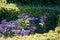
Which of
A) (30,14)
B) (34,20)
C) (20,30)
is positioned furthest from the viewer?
(30,14)

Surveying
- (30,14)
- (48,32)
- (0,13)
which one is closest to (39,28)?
(48,32)

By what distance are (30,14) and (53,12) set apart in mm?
1147

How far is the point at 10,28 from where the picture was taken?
10547mm

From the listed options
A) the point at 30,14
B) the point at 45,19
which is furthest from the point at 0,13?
the point at 45,19

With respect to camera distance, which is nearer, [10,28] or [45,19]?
[10,28]

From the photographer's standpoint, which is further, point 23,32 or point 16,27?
point 16,27

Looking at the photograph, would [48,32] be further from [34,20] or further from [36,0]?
[36,0]

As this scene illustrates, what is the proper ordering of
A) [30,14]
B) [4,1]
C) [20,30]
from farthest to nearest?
[4,1] < [30,14] < [20,30]

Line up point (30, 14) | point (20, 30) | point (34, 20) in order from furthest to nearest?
point (30, 14) < point (34, 20) < point (20, 30)

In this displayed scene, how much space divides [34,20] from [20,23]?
772 mm

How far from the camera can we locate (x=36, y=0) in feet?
46.5

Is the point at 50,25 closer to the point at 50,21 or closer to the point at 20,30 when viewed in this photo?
the point at 50,21

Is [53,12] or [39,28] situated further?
[53,12]

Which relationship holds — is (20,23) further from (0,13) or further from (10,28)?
(0,13)
